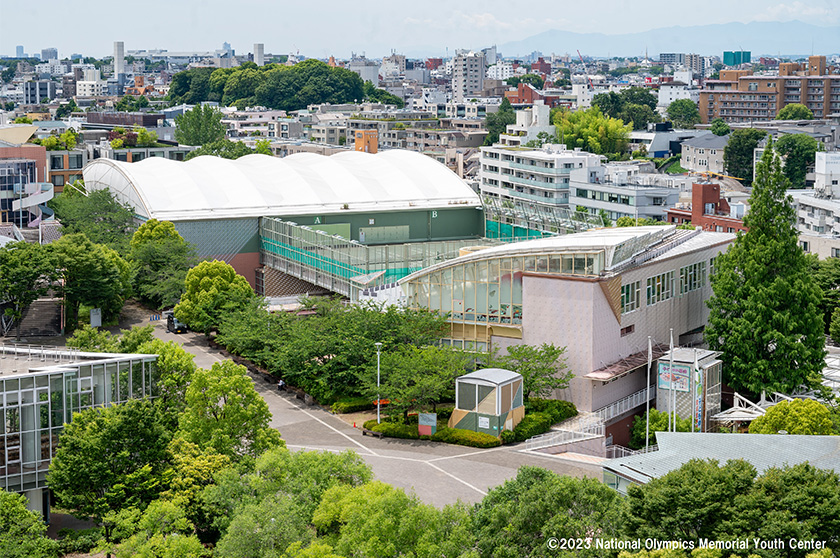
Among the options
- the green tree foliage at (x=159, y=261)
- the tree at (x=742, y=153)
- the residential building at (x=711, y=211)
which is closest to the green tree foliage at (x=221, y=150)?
the green tree foliage at (x=159, y=261)

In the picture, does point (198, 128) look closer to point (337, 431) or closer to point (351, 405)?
point (351, 405)

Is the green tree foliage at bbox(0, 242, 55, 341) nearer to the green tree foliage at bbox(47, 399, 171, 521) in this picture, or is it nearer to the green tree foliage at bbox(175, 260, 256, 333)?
the green tree foliage at bbox(175, 260, 256, 333)

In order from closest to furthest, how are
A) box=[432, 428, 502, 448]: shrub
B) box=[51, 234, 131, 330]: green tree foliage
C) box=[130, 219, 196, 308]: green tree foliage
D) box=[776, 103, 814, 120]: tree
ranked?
box=[432, 428, 502, 448]: shrub, box=[51, 234, 131, 330]: green tree foliage, box=[130, 219, 196, 308]: green tree foliage, box=[776, 103, 814, 120]: tree

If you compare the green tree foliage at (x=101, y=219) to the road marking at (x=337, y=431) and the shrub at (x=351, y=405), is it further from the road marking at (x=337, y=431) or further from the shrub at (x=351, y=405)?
the shrub at (x=351, y=405)

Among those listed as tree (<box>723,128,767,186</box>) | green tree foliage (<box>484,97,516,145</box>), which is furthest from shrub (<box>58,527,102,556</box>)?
green tree foliage (<box>484,97,516,145</box>)

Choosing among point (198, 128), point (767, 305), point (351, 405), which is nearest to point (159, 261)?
point (351, 405)

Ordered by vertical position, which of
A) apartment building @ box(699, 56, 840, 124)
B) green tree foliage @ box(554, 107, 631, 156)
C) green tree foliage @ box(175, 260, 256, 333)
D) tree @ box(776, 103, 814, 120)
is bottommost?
green tree foliage @ box(175, 260, 256, 333)

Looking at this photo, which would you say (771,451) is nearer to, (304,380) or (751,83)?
(304,380)
